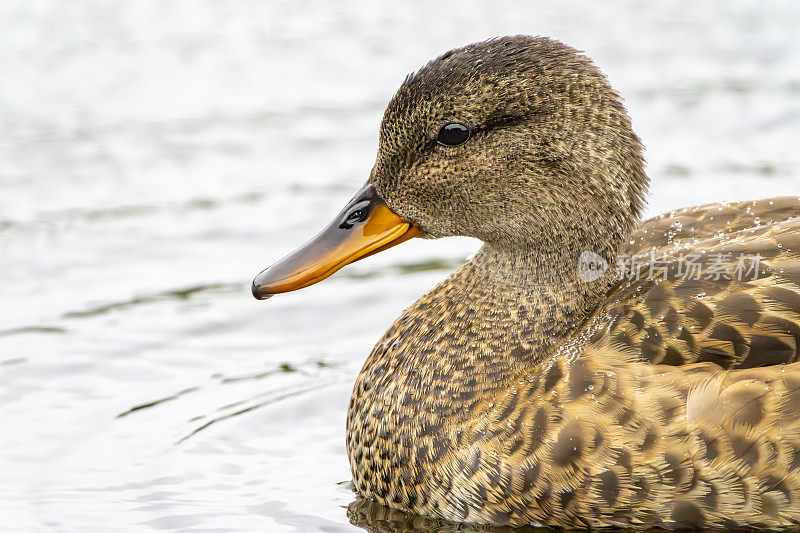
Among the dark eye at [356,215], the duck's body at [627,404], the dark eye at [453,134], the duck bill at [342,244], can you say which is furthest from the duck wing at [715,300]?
the dark eye at [356,215]

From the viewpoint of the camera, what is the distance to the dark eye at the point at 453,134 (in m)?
5.57

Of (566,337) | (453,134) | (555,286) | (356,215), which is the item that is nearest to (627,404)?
(566,337)

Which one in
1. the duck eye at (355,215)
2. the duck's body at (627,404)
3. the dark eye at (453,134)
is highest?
the dark eye at (453,134)

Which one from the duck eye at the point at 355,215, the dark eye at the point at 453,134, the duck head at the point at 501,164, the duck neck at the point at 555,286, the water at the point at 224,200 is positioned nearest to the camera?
the duck head at the point at 501,164

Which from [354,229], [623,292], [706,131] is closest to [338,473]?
[354,229]

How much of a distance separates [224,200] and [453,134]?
4358 mm

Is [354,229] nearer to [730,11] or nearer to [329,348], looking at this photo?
[329,348]

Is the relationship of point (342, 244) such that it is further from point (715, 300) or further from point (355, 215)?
point (715, 300)

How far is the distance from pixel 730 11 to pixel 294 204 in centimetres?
583

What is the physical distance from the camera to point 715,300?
17.2 ft

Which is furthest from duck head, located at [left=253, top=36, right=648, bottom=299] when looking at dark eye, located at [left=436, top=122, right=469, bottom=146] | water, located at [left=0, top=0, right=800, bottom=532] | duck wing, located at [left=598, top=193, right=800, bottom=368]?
water, located at [left=0, top=0, right=800, bottom=532]

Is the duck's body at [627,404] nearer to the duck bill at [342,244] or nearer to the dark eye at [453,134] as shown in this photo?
the duck bill at [342,244]

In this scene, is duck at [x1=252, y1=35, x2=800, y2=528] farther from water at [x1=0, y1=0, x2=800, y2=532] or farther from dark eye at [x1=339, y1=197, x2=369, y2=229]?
water at [x1=0, y1=0, x2=800, y2=532]

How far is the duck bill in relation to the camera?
574cm
